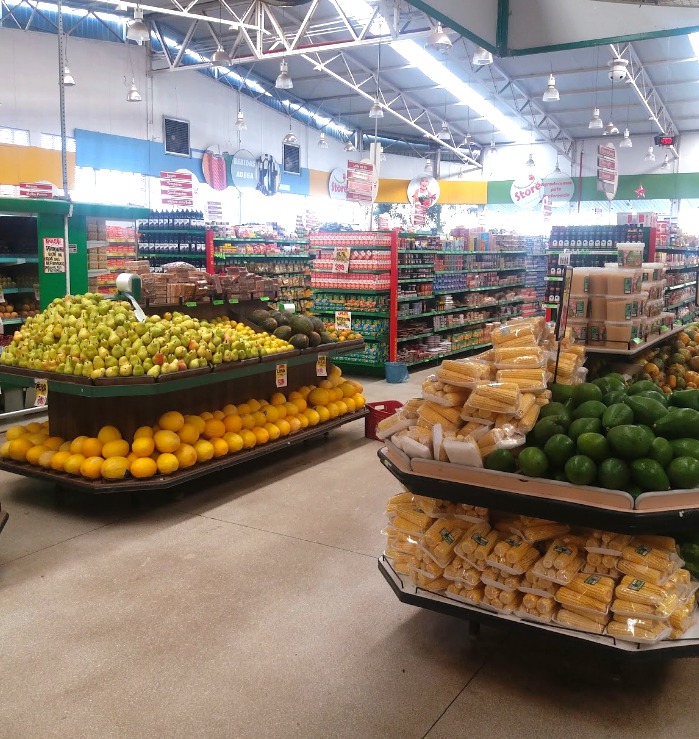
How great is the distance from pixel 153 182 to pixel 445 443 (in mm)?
14618

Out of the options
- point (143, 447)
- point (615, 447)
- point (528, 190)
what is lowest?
point (143, 447)

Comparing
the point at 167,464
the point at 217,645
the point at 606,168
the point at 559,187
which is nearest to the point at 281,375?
the point at 167,464

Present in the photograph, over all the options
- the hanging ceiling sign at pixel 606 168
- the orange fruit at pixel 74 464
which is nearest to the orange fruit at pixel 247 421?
the orange fruit at pixel 74 464

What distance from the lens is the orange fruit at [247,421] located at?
534 centimetres

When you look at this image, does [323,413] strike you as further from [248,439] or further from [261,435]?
[248,439]

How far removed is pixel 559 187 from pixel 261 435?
1627 centimetres

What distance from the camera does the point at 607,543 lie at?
8.81 feet

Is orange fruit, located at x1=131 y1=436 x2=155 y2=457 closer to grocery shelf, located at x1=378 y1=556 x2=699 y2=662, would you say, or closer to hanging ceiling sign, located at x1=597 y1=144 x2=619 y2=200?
grocery shelf, located at x1=378 y1=556 x2=699 y2=662

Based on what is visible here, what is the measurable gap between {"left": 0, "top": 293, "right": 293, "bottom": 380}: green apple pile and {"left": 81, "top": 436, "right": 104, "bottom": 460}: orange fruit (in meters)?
0.46

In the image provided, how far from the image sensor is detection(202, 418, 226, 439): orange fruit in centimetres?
502

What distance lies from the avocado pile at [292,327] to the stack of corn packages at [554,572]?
10.3 ft

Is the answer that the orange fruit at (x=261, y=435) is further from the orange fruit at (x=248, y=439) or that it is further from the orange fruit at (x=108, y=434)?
the orange fruit at (x=108, y=434)

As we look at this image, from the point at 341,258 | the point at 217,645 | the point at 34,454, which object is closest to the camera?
the point at 217,645

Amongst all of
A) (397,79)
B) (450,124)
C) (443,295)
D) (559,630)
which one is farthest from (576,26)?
(450,124)
